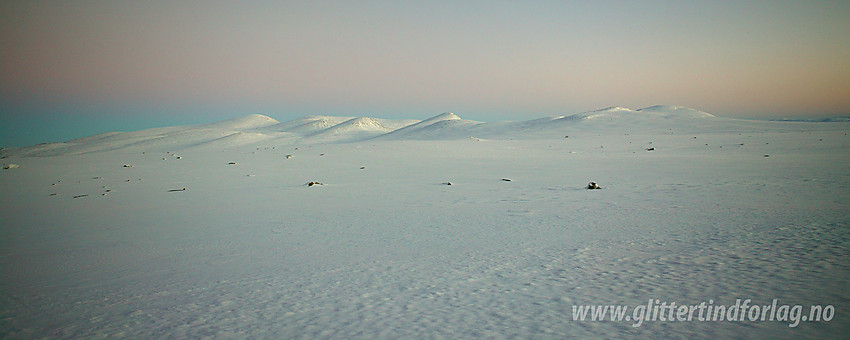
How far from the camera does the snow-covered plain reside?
3854mm

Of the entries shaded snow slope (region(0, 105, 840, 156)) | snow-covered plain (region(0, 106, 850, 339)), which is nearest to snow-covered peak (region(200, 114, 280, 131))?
shaded snow slope (region(0, 105, 840, 156))

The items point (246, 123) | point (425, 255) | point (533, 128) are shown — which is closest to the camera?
point (425, 255)

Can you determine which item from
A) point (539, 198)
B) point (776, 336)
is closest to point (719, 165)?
point (539, 198)

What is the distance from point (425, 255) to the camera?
5.85 m

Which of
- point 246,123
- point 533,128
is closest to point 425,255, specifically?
point 533,128

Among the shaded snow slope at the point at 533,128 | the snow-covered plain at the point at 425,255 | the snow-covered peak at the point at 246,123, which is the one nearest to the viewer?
the snow-covered plain at the point at 425,255

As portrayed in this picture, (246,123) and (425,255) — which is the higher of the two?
(246,123)

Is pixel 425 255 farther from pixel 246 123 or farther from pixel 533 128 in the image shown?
pixel 246 123

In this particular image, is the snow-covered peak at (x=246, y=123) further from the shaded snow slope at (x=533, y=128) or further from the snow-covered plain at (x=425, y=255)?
the snow-covered plain at (x=425, y=255)

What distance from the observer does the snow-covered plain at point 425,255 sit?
385 cm

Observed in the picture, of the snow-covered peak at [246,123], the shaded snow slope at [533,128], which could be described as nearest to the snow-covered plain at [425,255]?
the shaded snow slope at [533,128]

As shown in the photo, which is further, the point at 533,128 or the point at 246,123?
the point at 246,123

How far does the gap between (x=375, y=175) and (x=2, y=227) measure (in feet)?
34.9

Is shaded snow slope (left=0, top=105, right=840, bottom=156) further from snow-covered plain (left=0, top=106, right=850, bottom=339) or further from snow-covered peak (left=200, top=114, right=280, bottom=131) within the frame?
snow-covered peak (left=200, top=114, right=280, bottom=131)
